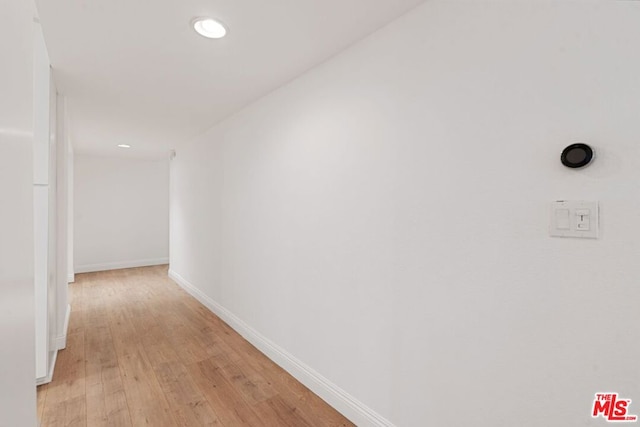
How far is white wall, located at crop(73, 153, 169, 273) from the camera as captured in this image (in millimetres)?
5691

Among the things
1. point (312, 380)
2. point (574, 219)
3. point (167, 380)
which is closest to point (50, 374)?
point (167, 380)

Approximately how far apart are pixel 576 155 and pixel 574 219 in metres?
0.22

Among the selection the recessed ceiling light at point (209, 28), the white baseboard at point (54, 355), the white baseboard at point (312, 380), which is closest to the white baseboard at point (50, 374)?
the white baseboard at point (54, 355)

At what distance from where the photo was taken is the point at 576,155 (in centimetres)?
100

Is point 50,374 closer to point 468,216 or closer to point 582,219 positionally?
point 468,216

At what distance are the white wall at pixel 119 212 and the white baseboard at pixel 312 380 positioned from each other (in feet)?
13.3

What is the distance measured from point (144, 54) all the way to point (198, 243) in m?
2.61

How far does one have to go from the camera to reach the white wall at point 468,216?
96cm

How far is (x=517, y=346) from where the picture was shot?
1140mm

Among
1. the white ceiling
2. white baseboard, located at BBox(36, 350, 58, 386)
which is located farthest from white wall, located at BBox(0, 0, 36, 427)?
white baseboard, located at BBox(36, 350, 58, 386)

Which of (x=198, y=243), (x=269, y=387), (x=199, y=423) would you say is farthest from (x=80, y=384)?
(x=198, y=243)

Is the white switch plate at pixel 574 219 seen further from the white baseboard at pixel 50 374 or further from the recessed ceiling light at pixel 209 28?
the white baseboard at pixel 50 374

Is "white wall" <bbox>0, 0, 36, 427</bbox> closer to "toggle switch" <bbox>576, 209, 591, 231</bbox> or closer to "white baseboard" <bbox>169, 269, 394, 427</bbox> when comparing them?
"white baseboard" <bbox>169, 269, 394, 427</bbox>

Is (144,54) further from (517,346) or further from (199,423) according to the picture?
(517,346)
